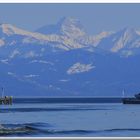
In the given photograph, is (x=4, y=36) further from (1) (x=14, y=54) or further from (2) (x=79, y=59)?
(2) (x=79, y=59)

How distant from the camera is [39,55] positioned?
12394 centimetres

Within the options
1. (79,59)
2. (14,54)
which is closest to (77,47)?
(79,59)

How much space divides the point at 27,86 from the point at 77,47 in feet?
55.4

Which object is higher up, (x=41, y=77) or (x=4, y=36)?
(x=4, y=36)

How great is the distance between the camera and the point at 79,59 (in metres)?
128

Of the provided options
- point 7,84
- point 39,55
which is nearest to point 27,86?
point 7,84

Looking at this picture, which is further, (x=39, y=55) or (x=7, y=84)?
(x=39, y=55)

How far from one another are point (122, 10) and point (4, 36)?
29.8 meters

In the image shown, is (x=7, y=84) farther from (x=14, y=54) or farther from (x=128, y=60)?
(x=128, y=60)

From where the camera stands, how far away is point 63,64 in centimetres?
12394

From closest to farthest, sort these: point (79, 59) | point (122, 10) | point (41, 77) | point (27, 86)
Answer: point (122, 10) → point (27, 86) → point (41, 77) → point (79, 59)

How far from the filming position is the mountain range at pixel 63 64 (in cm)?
11350

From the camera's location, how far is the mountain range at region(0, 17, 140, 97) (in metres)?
114

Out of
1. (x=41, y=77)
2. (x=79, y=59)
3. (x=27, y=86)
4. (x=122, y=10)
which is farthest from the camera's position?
(x=79, y=59)
